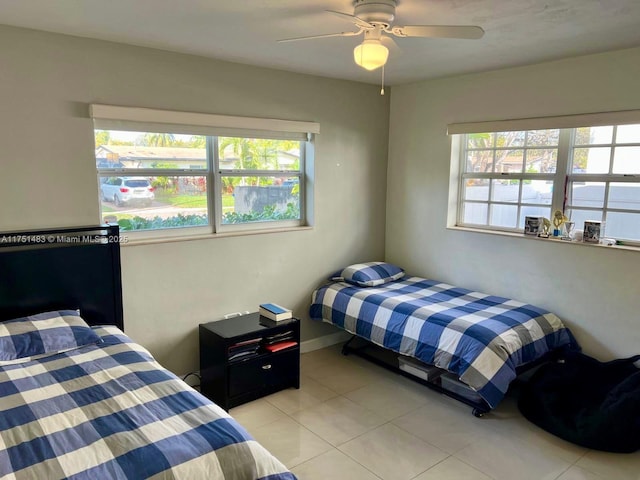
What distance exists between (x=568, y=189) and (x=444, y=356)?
1.56 m

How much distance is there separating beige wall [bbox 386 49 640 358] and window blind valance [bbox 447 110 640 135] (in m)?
0.05

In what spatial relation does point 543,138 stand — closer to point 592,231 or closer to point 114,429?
point 592,231

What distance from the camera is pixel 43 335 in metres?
2.39

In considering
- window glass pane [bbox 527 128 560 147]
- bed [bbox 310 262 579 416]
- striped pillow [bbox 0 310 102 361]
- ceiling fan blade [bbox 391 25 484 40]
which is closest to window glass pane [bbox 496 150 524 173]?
window glass pane [bbox 527 128 560 147]

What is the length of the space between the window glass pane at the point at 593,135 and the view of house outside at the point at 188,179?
2.14 m

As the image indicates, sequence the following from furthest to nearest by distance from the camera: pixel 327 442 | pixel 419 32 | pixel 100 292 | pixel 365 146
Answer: pixel 365 146, pixel 100 292, pixel 327 442, pixel 419 32

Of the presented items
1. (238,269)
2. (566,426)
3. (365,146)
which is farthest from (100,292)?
(566,426)

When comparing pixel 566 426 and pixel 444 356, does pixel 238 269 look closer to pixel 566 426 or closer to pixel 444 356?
pixel 444 356

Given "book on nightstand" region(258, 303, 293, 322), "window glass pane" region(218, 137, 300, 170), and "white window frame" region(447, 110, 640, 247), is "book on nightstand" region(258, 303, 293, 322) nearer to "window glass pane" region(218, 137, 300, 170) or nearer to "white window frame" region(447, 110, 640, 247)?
"window glass pane" region(218, 137, 300, 170)

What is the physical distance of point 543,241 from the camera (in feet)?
11.2

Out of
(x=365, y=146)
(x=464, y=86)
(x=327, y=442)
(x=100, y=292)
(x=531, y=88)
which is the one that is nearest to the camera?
(x=327, y=442)

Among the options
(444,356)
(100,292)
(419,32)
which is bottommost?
(444,356)

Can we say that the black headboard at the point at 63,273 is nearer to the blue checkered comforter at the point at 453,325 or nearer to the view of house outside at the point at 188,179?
the view of house outside at the point at 188,179

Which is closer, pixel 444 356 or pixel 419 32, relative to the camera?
pixel 419 32
